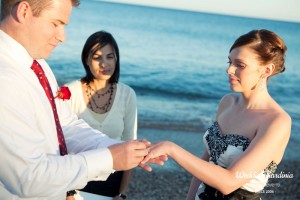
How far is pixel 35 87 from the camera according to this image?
2357 mm

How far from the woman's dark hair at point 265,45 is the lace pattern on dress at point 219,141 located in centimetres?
69

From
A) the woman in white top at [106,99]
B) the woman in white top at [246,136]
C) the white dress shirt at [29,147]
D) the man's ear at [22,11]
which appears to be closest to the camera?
the white dress shirt at [29,147]

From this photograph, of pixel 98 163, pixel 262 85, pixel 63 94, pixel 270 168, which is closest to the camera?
pixel 98 163

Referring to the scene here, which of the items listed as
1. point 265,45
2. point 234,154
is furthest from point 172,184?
point 265,45

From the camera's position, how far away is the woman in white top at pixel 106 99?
426 centimetres

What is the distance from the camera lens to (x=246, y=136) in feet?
9.94

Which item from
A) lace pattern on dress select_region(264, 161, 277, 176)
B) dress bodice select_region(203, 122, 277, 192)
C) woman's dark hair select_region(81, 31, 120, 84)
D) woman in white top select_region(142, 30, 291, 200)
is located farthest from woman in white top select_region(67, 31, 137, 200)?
lace pattern on dress select_region(264, 161, 277, 176)

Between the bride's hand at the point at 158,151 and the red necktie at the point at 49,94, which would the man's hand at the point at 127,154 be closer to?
the bride's hand at the point at 158,151

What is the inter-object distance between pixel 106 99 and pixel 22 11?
7.48 ft

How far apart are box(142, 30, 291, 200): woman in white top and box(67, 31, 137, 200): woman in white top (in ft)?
4.23

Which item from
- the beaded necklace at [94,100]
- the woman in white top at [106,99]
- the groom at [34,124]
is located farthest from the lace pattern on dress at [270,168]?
the beaded necklace at [94,100]

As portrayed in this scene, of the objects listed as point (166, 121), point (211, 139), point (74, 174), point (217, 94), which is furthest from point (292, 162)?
point (217, 94)

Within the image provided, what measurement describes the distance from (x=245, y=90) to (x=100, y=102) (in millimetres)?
1827

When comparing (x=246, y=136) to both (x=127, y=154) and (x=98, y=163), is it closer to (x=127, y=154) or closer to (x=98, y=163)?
(x=127, y=154)
